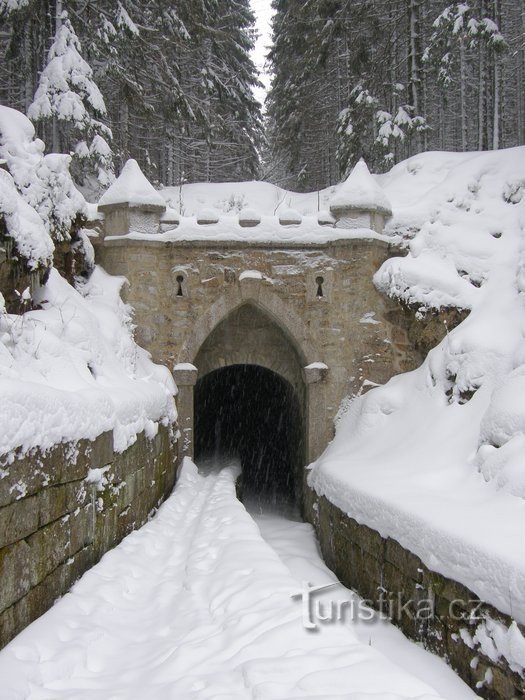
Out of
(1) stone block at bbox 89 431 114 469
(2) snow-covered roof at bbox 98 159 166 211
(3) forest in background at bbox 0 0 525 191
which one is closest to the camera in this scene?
(1) stone block at bbox 89 431 114 469

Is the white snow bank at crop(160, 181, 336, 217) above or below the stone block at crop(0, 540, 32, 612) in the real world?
above

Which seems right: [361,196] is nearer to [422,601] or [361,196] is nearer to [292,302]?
[292,302]

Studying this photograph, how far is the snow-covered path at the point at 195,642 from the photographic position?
98.4 inches

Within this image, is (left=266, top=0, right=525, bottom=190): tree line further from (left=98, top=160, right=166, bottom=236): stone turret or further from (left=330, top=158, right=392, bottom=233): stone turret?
(left=98, top=160, right=166, bottom=236): stone turret

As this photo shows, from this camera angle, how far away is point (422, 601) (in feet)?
16.8

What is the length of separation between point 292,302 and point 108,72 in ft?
25.8

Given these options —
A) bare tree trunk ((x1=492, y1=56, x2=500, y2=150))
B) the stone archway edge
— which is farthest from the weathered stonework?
bare tree trunk ((x1=492, y1=56, x2=500, y2=150))

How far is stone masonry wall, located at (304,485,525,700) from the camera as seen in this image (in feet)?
13.5

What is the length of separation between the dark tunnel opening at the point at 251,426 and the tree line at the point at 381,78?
22.5 ft

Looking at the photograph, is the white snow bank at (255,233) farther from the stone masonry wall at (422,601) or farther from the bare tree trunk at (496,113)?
the bare tree trunk at (496,113)

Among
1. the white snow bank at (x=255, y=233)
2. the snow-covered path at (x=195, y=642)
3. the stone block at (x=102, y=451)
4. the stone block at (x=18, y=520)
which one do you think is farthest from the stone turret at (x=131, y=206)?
the stone block at (x=18, y=520)

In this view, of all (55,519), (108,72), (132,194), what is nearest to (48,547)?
(55,519)

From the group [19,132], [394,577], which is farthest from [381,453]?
[19,132]

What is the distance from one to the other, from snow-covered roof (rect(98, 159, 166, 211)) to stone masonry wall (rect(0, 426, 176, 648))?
492 centimetres
